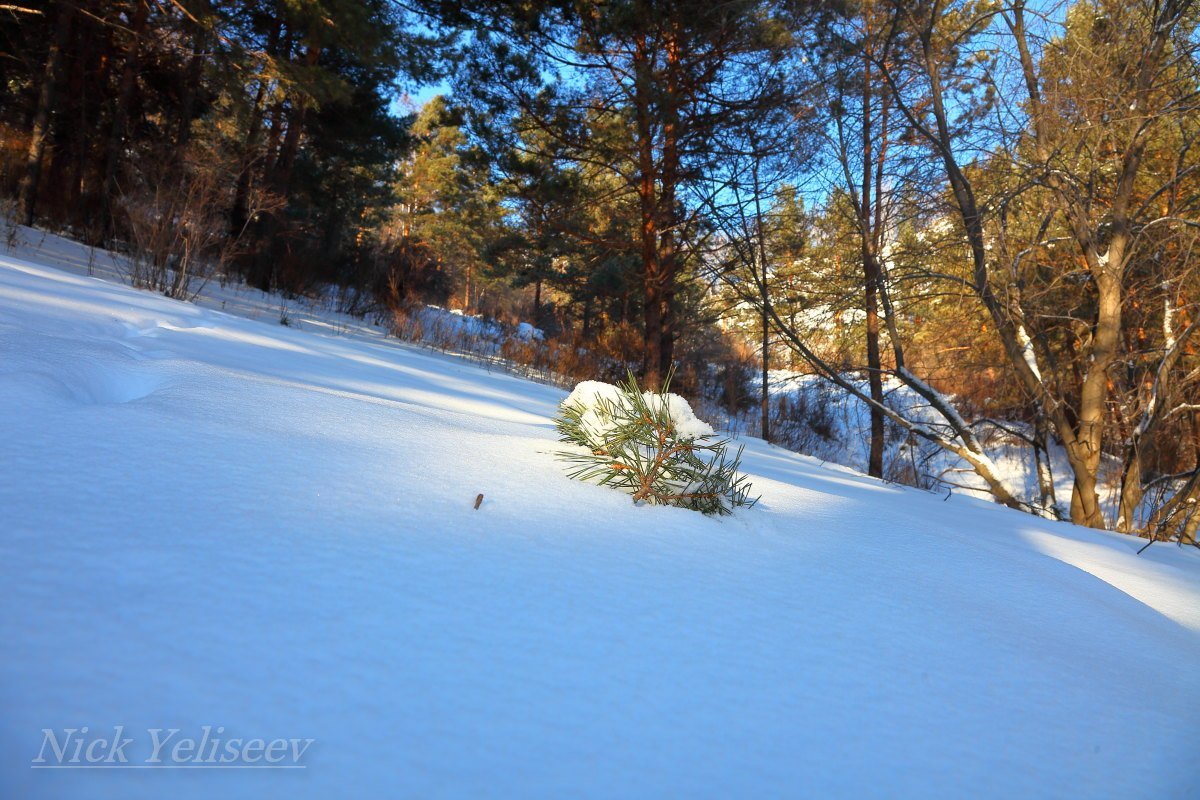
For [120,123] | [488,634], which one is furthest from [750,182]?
[120,123]

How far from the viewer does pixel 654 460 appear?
145 centimetres

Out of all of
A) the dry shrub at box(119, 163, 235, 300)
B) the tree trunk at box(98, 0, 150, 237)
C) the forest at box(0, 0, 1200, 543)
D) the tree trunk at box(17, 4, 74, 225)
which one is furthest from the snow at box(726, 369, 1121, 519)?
the tree trunk at box(17, 4, 74, 225)

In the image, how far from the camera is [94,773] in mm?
428

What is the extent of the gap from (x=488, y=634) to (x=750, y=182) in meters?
7.15

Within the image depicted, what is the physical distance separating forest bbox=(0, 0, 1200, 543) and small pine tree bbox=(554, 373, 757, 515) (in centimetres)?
373

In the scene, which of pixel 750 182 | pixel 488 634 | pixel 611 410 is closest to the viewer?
pixel 488 634

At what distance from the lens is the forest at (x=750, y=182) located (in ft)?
14.1

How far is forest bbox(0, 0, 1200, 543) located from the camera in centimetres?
430

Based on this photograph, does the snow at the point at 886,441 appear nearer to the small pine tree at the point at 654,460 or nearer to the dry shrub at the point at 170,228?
the dry shrub at the point at 170,228

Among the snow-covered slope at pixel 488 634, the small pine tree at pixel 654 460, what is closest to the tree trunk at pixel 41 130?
the snow-covered slope at pixel 488 634

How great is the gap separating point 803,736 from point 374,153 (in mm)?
13209

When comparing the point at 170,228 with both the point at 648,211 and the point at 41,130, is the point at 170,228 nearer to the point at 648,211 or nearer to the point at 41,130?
the point at 41,130

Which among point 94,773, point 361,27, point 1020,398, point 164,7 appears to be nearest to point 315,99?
point 361,27

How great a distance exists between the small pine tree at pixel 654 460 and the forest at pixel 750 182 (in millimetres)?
3729
